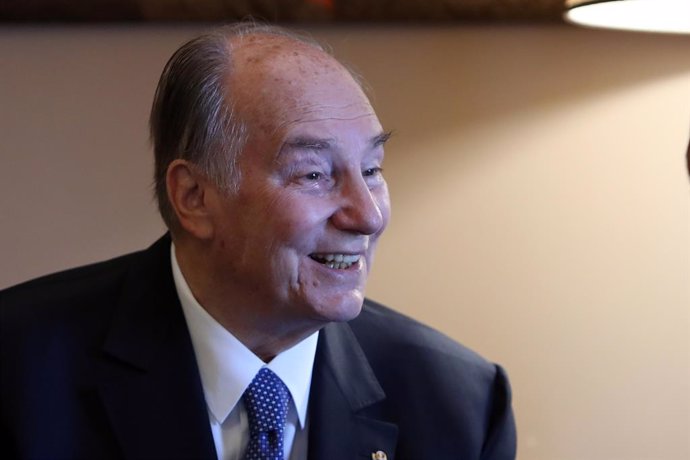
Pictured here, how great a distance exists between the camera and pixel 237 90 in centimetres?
139

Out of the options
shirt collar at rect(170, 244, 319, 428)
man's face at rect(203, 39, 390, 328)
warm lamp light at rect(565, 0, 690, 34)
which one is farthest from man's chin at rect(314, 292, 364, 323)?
warm lamp light at rect(565, 0, 690, 34)

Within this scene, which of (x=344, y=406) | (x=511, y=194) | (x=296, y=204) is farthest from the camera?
(x=511, y=194)

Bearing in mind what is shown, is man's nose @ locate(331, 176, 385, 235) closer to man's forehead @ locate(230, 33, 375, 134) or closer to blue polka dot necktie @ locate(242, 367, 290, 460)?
man's forehead @ locate(230, 33, 375, 134)

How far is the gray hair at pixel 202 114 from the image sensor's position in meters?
1.39

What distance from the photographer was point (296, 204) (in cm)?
136

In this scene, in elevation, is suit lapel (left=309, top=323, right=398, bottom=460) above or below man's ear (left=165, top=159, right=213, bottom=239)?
below

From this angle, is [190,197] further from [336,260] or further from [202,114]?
[336,260]

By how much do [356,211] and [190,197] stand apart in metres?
0.23

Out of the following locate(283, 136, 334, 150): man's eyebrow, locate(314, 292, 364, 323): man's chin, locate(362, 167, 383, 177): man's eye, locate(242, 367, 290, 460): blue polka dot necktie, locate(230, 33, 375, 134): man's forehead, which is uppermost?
locate(230, 33, 375, 134): man's forehead

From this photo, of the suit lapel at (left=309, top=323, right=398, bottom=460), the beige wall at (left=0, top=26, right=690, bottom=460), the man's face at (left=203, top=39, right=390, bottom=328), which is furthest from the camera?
the beige wall at (left=0, top=26, right=690, bottom=460)

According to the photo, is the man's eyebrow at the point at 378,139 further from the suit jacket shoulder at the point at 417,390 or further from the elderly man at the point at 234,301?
the suit jacket shoulder at the point at 417,390

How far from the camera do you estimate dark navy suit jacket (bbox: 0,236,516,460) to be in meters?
1.38

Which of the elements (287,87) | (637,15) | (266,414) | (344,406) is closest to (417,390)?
(344,406)

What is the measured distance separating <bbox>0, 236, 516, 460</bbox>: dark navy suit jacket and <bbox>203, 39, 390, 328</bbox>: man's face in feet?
0.50
